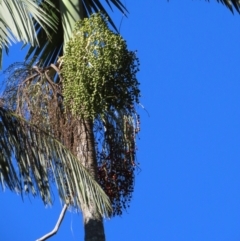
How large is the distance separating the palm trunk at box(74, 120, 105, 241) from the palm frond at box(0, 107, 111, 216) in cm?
135

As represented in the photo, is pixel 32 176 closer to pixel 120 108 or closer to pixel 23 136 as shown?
pixel 23 136

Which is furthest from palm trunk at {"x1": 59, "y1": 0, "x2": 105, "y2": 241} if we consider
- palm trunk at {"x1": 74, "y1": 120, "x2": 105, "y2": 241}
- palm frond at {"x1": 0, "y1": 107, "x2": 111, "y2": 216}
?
palm frond at {"x1": 0, "y1": 107, "x2": 111, "y2": 216}

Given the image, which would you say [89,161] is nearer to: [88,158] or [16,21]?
[88,158]

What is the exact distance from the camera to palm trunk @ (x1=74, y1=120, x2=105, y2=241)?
29.5 ft

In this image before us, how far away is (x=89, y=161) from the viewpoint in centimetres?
920

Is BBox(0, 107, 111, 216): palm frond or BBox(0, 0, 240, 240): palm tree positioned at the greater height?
BBox(0, 0, 240, 240): palm tree

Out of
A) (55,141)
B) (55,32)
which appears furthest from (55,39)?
(55,141)

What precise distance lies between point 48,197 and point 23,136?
512mm

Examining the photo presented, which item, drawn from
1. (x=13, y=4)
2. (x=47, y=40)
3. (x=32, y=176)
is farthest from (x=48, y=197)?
(x=47, y=40)

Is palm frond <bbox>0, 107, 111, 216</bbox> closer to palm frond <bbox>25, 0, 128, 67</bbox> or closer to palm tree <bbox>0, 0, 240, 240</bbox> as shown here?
palm tree <bbox>0, 0, 240, 240</bbox>

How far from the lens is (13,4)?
25.4 ft

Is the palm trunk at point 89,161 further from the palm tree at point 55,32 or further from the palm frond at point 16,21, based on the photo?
the palm frond at point 16,21

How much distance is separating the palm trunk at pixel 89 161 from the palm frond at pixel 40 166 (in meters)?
1.35

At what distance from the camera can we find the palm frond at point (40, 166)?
733 centimetres
